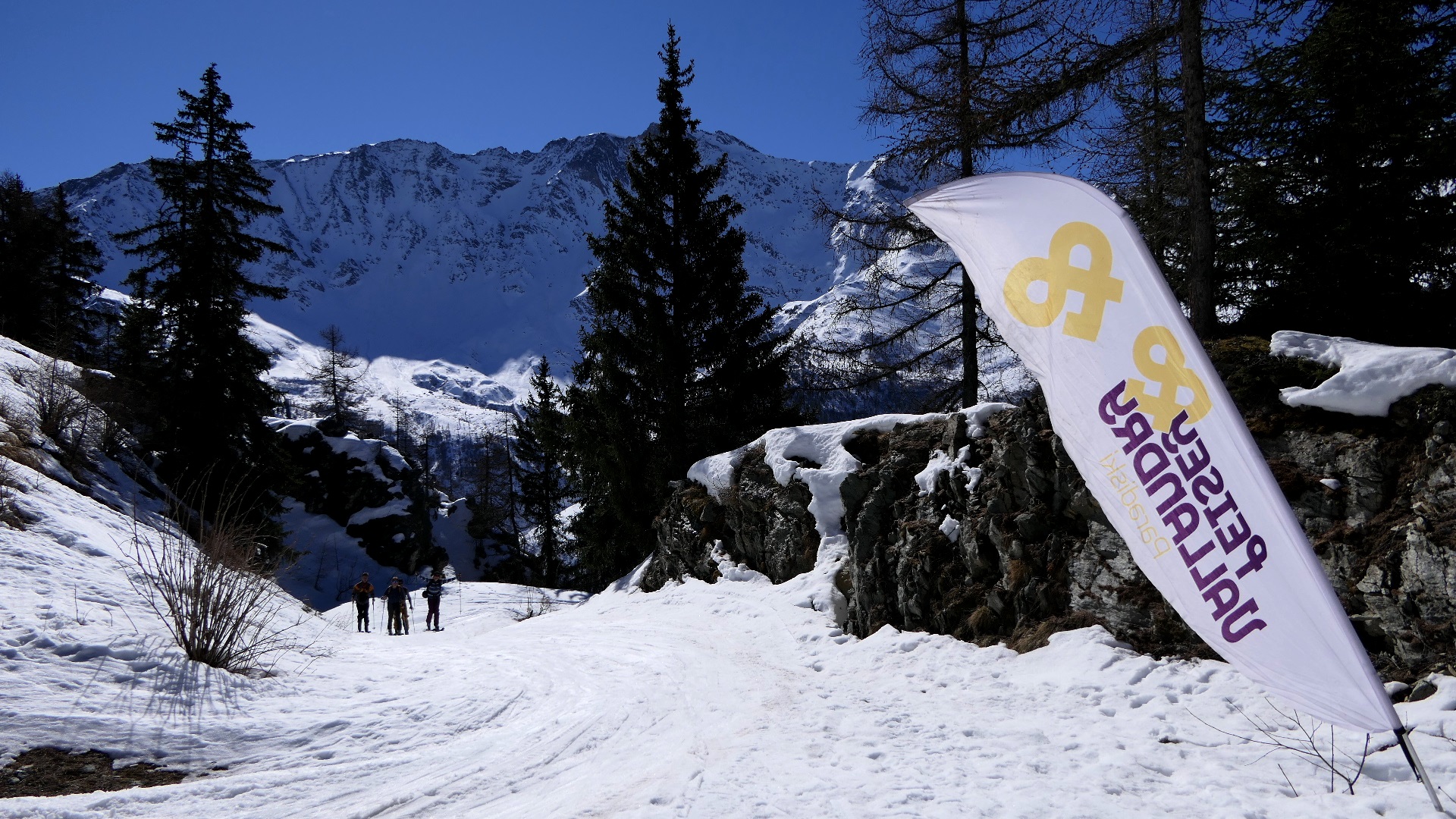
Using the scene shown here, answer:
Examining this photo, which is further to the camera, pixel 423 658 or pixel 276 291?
pixel 276 291

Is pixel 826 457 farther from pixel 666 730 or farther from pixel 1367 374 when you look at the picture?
pixel 1367 374

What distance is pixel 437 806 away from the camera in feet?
14.6

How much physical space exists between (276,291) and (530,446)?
12.8m

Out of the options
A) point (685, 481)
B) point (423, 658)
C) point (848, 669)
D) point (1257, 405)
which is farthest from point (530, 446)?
point (1257, 405)

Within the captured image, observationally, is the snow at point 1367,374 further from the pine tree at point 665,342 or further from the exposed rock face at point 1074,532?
the pine tree at point 665,342

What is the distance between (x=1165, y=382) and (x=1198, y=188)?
205 inches

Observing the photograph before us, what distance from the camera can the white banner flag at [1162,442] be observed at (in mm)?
3330

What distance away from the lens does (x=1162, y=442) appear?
3.88 m

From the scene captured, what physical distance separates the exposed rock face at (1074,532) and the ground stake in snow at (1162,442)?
2090 mm

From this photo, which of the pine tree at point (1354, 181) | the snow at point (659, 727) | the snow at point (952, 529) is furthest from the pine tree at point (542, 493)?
the pine tree at point (1354, 181)

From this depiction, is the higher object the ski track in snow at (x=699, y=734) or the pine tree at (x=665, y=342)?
the pine tree at (x=665, y=342)

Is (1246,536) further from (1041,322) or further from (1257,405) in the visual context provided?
(1257,405)

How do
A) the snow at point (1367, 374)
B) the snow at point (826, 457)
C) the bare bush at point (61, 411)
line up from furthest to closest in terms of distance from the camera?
the bare bush at point (61, 411) < the snow at point (826, 457) < the snow at point (1367, 374)

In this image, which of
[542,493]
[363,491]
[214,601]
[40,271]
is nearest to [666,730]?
[214,601]
